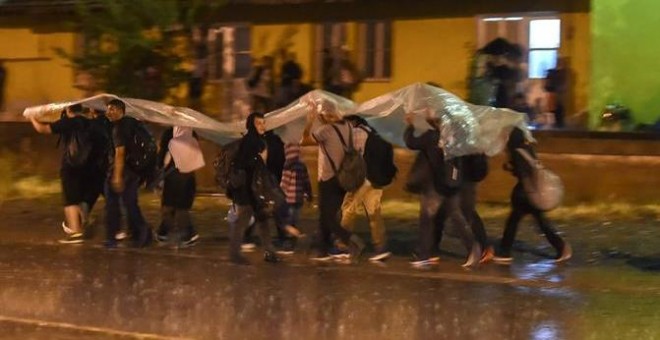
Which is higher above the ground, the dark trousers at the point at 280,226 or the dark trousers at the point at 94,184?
the dark trousers at the point at 94,184

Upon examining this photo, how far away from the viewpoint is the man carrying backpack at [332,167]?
Answer: 1142 centimetres

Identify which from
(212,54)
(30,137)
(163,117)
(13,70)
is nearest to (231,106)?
(212,54)

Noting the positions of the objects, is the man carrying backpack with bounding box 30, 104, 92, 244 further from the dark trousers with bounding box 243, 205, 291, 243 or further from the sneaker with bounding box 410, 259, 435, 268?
the sneaker with bounding box 410, 259, 435, 268

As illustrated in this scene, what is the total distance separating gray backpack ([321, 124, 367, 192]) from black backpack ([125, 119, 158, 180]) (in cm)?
222

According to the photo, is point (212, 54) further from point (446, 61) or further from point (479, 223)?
point (479, 223)

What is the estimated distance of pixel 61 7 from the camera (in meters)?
21.2

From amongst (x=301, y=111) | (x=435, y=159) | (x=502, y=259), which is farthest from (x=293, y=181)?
(x=502, y=259)

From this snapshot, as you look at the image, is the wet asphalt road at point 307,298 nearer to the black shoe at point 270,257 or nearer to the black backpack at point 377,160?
the black shoe at point 270,257

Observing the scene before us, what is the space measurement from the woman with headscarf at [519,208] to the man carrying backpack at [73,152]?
187 inches

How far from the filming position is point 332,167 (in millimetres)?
11438

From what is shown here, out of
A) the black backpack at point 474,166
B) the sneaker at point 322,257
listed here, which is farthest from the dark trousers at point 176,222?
the black backpack at point 474,166

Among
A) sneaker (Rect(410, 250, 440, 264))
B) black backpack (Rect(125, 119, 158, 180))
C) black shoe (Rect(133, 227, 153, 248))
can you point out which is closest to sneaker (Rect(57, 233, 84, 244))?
black shoe (Rect(133, 227, 153, 248))

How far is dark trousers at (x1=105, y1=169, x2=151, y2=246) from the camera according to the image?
12.6 m

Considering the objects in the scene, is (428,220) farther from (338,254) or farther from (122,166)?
(122,166)
